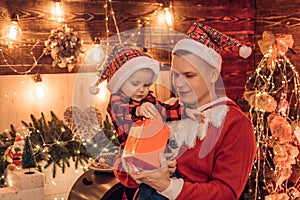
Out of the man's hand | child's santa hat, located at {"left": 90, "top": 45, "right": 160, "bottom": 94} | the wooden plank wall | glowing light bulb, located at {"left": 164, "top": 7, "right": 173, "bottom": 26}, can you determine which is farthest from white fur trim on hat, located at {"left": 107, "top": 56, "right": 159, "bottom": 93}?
the wooden plank wall

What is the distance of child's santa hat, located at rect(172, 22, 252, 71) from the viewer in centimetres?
193

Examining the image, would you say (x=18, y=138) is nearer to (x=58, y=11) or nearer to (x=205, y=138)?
(x=58, y=11)

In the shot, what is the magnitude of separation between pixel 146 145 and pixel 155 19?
1.91m

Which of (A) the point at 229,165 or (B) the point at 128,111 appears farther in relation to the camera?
(B) the point at 128,111

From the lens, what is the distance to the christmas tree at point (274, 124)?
308 cm

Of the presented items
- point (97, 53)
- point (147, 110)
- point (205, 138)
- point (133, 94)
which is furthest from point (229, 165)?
point (97, 53)

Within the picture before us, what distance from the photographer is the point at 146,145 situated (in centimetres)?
→ 186

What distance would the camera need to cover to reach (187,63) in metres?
1.95

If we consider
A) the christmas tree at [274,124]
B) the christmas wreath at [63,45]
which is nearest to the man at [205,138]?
the christmas tree at [274,124]

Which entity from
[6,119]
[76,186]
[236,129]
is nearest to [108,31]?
[6,119]

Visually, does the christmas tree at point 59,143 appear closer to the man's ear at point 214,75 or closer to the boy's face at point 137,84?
the boy's face at point 137,84

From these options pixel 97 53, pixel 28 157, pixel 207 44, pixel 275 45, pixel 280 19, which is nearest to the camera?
pixel 207 44

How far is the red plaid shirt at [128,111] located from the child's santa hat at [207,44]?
221mm

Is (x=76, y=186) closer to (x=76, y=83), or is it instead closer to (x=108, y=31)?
(x=76, y=83)
